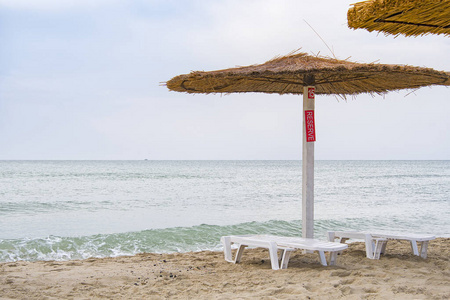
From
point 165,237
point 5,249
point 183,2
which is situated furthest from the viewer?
point 183,2

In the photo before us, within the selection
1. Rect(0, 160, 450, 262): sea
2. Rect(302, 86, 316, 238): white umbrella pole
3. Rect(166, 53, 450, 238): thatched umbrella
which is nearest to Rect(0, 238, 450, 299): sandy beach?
Rect(302, 86, 316, 238): white umbrella pole

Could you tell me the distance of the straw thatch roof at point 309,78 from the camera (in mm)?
4547

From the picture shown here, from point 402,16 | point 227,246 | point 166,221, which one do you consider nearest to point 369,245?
point 227,246

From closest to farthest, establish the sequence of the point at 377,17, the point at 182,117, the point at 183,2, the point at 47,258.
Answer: the point at 377,17 → the point at 47,258 → the point at 183,2 → the point at 182,117

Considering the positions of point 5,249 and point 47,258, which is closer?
point 47,258

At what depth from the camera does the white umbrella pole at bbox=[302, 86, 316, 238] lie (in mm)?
5344

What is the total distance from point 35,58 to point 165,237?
29482mm

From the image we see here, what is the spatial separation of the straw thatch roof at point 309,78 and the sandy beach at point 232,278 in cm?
210

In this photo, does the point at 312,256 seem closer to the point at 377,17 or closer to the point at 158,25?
the point at 377,17

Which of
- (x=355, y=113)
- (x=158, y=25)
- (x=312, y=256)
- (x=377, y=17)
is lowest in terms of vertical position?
(x=312, y=256)

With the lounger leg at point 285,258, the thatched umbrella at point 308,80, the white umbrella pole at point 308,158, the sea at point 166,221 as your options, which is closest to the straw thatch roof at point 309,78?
the thatched umbrella at point 308,80

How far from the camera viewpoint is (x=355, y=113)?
115ft

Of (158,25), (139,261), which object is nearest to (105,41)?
(158,25)

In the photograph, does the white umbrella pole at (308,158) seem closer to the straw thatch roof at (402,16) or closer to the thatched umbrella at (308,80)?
the thatched umbrella at (308,80)
